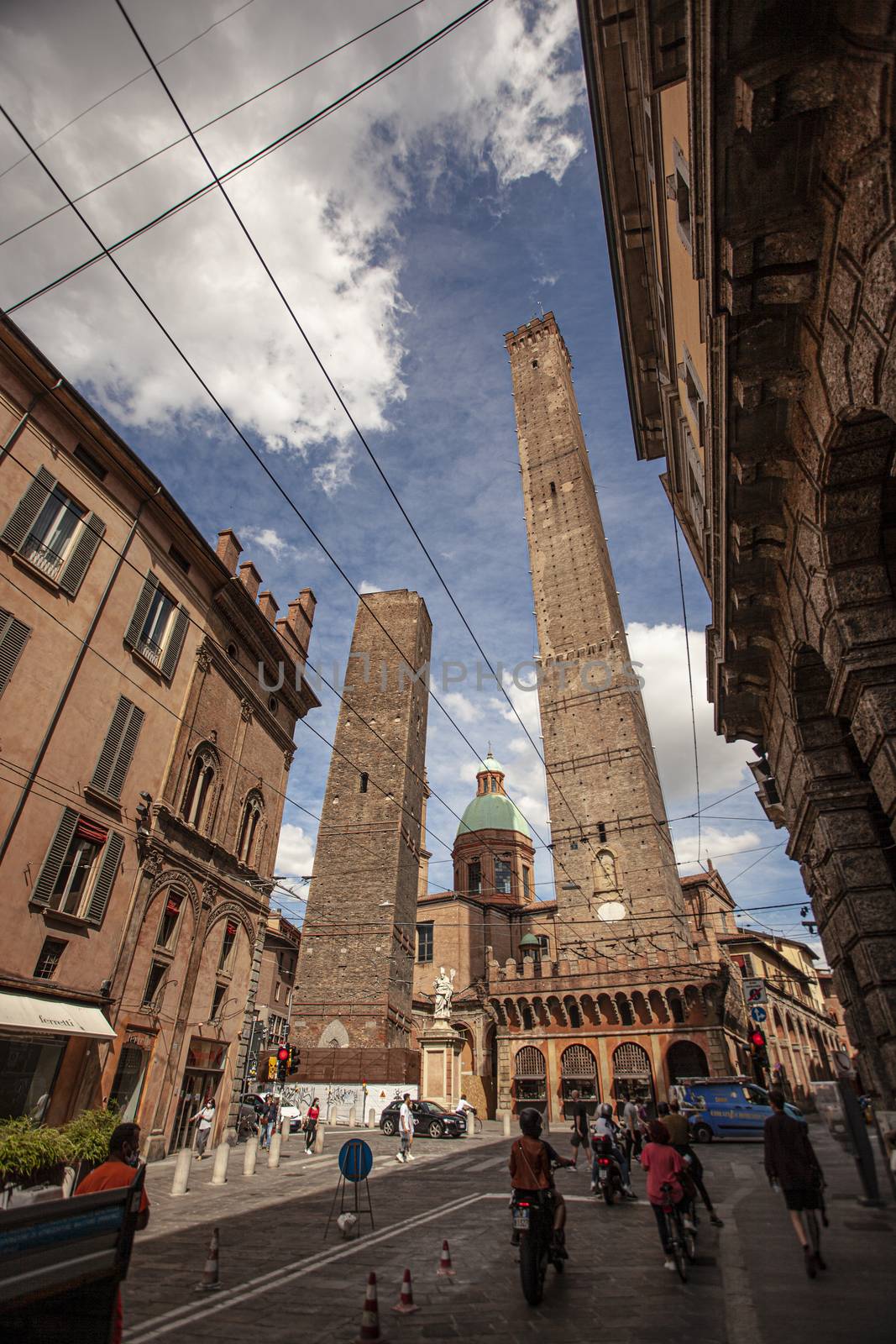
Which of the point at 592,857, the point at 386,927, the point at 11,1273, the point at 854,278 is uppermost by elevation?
the point at 592,857

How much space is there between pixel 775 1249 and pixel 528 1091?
→ 2792 cm

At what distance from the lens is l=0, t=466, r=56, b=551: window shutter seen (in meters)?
11.6

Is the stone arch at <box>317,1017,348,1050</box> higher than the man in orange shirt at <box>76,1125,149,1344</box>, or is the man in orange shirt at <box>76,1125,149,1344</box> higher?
the stone arch at <box>317,1017,348,1050</box>

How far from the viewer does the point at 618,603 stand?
39500mm

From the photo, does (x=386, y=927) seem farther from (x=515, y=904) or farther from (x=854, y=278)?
(x=854, y=278)

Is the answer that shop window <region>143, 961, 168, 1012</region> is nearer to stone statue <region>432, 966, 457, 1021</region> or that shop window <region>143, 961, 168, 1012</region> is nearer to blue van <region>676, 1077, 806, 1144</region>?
blue van <region>676, 1077, 806, 1144</region>

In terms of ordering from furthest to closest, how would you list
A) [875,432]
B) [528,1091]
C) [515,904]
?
[515,904] → [528,1091] → [875,432]

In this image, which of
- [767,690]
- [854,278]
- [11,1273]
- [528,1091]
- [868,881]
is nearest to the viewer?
[11,1273]

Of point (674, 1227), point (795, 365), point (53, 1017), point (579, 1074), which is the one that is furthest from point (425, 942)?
point (795, 365)

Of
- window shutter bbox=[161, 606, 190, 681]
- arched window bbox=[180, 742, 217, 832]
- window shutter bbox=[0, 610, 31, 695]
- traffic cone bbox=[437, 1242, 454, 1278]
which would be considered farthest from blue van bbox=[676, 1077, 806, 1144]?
window shutter bbox=[0, 610, 31, 695]

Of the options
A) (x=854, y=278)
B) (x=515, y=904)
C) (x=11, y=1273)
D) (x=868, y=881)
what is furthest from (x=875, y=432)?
(x=515, y=904)

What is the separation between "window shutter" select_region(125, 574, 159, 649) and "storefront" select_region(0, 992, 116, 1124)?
6.92m

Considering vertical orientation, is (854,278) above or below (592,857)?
below

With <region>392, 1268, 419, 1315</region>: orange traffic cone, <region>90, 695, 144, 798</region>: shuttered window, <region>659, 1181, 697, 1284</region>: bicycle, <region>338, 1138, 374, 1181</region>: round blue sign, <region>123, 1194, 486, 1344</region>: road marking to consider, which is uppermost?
<region>90, 695, 144, 798</region>: shuttered window
